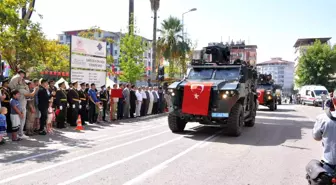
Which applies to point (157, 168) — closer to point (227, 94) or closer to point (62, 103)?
point (227, 94)

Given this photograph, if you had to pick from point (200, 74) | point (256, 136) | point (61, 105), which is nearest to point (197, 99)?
point (200, 74)

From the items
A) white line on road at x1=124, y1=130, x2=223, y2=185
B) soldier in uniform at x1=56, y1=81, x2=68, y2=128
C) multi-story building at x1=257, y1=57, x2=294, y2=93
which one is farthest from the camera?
multi-story building at x1=257, y1=57, x2=294, y2=93

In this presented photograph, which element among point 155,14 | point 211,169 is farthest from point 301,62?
point 211,169

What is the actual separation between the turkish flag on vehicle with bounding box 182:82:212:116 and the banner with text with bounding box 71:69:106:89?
7.33 metres

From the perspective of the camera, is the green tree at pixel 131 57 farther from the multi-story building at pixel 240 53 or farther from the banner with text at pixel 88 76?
the banner with text at pixel 88 76

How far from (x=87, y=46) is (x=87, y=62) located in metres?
0.80

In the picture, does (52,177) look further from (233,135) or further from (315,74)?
(315,74)

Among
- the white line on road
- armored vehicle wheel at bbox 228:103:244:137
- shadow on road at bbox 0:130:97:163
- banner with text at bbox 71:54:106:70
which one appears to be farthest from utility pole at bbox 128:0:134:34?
the white line on road

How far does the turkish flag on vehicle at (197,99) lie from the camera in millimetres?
10336

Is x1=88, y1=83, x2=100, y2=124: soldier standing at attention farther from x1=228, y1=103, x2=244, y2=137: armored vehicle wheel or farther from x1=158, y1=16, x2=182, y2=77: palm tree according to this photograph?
x1=158, y1=16, x2=182, y2=77: palm tree

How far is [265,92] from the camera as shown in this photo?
80.7 feet

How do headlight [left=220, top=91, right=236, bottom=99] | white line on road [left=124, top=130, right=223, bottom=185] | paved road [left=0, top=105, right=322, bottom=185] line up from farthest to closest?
1. headlight [left=220, top=91, right=236, bottom=99]
2. paved road [left=0, top=105, right=322, bottom=185]
3. white line on road [left=124, top=130, right=223, bottom=185]

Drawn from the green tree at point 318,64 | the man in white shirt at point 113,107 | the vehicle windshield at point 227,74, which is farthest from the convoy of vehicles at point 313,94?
the vehicle windshield at point 227,74

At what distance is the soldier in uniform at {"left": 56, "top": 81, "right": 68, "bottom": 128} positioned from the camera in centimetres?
1241
